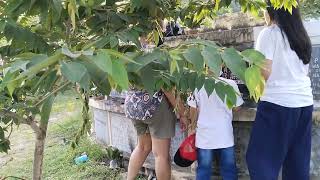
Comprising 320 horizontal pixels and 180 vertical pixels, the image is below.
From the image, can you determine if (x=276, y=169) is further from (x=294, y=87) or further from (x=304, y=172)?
(x=294, y=87)

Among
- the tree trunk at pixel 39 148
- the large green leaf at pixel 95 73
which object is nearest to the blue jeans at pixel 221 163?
the tree trunk at pixel 39 148

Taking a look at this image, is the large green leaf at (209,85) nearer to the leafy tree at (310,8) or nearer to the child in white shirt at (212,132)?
the child in white shirt at (212,132)

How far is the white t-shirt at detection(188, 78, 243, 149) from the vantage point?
345 cm

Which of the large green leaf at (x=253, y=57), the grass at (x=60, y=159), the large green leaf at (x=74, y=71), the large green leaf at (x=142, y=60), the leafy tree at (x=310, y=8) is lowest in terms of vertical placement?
the grass at (x=60, y=159)

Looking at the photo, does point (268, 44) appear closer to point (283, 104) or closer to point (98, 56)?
point (283, 104)

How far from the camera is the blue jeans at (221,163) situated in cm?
353

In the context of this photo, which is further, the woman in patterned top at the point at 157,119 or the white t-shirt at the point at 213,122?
the woman in patterned top at the point at 157,119

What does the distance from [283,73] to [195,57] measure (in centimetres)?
195

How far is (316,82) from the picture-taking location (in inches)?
142

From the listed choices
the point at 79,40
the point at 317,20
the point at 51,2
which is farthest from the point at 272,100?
the point at 51,2

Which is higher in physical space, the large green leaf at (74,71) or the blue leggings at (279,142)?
the large green leaf at (74,71)

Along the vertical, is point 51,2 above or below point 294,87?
above

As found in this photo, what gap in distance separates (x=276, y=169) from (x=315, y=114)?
2.23 ft

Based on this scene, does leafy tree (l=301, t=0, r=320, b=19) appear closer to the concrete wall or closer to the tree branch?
the concrete wall
